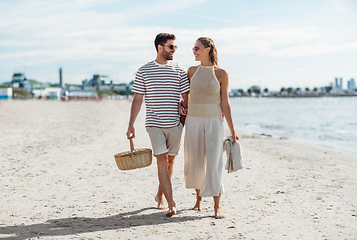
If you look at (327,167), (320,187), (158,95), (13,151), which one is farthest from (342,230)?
(13,151)

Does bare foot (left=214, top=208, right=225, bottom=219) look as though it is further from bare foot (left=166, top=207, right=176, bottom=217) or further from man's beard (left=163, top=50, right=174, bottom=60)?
man's beard (left=163, top=50, right=174, bottom=60)

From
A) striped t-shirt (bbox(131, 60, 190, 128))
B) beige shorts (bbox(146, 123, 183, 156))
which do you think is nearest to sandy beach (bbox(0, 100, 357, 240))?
beige shorts (bbox(146, 123, 183, 156))

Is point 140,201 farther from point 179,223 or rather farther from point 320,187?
point 320,187

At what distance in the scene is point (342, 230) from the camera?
3.78 metres

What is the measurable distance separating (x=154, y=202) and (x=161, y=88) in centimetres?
175

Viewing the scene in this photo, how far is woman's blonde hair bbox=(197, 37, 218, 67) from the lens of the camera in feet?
13.4

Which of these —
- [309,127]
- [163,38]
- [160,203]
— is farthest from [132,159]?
[309,127]

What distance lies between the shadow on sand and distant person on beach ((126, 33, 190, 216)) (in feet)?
0.70

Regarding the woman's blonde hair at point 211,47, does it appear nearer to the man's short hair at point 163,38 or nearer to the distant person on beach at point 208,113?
the distant person on beach at point 208,113

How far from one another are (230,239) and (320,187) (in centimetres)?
298

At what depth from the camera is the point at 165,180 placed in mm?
4297

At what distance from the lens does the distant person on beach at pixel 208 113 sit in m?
4.08

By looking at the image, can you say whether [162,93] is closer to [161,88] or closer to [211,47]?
[161,88]

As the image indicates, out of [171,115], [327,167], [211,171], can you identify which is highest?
[171,115]
